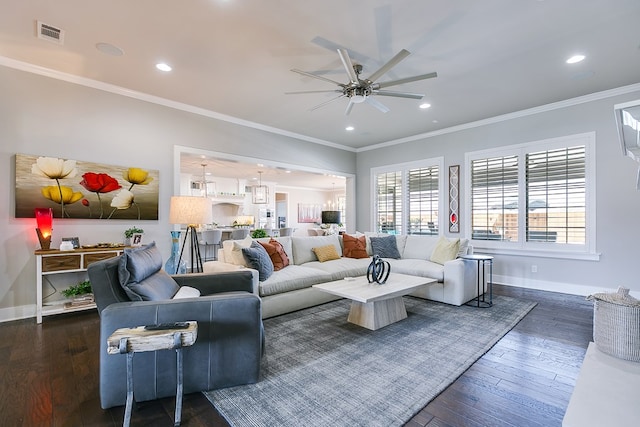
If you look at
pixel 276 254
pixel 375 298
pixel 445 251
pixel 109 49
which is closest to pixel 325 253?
pixel 276 254

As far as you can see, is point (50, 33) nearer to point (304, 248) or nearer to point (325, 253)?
point (304, 248)

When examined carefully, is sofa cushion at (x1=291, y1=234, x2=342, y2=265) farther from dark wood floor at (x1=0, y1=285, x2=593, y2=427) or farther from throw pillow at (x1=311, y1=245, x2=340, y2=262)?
dark wood floor at (x1=0, y1=285, x2=593, y2=427)

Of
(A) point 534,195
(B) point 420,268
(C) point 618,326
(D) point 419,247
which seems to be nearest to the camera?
(C) point 618,326

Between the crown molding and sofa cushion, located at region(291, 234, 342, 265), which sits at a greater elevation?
the crown molding

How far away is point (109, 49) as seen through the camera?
124 inches

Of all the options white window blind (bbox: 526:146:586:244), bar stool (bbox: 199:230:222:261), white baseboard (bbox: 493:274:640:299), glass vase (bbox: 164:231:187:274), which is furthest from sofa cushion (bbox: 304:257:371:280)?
bar stool (bbox: 199:230:222:261)

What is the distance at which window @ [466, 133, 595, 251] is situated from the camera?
14.7 feet

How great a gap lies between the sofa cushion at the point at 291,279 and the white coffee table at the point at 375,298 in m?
→ 0.49

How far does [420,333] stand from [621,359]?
1.97 meters

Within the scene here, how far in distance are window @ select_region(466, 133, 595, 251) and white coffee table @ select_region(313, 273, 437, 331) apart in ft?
8.69

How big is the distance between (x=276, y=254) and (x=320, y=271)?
0.64m

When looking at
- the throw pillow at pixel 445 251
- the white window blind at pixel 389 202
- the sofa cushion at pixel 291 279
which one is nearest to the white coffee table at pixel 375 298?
A: the sofa cushion at pixel 291 279

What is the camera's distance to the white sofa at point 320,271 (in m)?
3.55

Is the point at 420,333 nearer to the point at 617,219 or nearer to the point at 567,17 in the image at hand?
the point at 567,17
